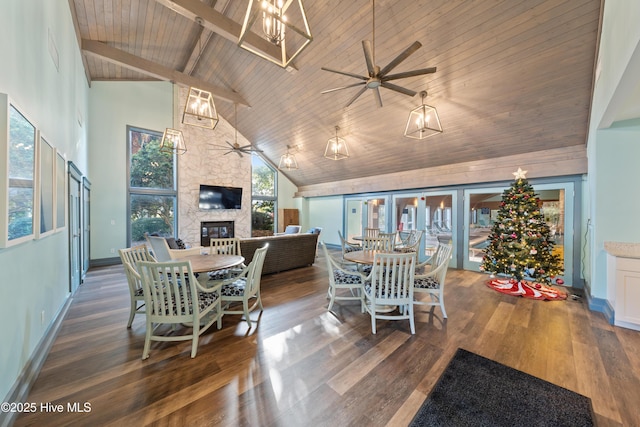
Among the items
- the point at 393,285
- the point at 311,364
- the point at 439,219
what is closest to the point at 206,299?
the point at 311,364

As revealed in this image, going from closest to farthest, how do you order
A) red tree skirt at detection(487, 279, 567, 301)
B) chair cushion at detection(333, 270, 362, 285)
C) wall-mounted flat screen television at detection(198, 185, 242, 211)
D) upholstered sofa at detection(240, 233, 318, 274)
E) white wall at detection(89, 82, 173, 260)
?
chair cushion at detection(333, 270, 362, 285)
red tree skirt at detection(487, 279, 567, 301)
upholstered sofa at detection(240, 233, 318, 274)
white wall at detection(89, 82, 173, 260)
wall-mounted flat screen television at detection(198, 185, 242, 211)

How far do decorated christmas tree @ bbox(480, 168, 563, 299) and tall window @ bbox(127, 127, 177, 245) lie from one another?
8185 mm

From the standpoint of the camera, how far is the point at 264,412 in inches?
65.2

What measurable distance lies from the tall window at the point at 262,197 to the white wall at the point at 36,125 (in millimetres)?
6117

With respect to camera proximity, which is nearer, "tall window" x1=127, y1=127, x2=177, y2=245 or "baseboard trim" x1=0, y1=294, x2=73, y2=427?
"baseboard trim" x1=0, y1=294, x2=73, y2=427

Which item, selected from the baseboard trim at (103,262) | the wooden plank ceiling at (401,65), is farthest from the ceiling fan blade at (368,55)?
the baseboard trim at (103,262)

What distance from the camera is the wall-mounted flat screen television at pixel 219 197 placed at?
7.97m

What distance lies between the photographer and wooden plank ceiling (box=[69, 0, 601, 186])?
315 centimetres

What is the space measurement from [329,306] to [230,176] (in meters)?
6.85

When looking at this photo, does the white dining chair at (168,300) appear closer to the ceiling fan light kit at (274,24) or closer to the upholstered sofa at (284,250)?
the ceiling fan light kit at (274,24)

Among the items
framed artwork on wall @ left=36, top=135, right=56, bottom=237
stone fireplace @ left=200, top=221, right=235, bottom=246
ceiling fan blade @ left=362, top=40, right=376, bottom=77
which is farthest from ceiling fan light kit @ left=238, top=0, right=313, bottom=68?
stone fireplace @ left=200, top=221, right=235, bottom=246

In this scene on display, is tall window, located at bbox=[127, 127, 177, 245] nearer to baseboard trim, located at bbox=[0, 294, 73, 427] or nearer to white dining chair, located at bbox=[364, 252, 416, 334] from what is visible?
baseboard trim, located at bbox=[0, 294, 73, 427]

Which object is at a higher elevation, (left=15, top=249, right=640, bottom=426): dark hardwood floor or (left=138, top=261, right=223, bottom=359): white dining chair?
(left=138, top=261, right=223, bottom=359): white dining chair

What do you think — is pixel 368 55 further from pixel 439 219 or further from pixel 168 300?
pixel 439 219
